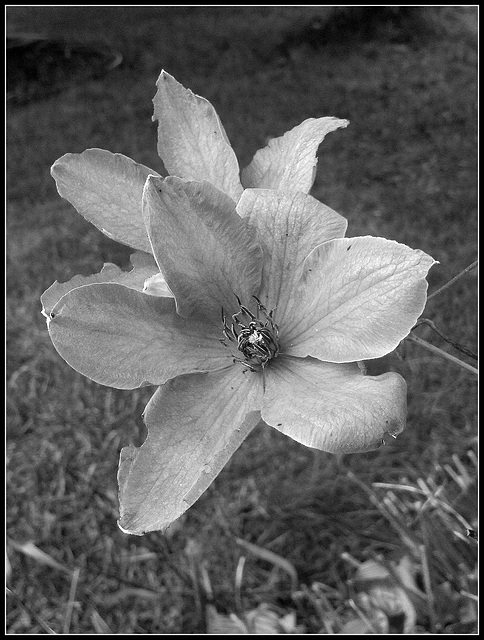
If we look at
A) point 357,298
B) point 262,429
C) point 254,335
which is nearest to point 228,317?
point 254,335

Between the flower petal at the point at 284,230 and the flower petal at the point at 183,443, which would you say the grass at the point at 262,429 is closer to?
the flower petal at the point at 183,443

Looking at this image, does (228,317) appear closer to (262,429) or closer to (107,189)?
(107,189)

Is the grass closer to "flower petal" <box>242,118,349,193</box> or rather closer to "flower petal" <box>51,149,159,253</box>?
"flower petal" <box>51,149,159,253</box>

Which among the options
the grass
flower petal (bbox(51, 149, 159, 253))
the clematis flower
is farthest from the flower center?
the grass

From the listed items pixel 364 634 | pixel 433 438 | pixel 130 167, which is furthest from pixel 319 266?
pixel 433 438

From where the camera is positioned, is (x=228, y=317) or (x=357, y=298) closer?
(x=357, y=298)

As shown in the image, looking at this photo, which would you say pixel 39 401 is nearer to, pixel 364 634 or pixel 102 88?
pixel 364 634

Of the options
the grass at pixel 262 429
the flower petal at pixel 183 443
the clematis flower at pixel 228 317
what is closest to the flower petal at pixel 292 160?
the clematis flower at pixel 228 317
